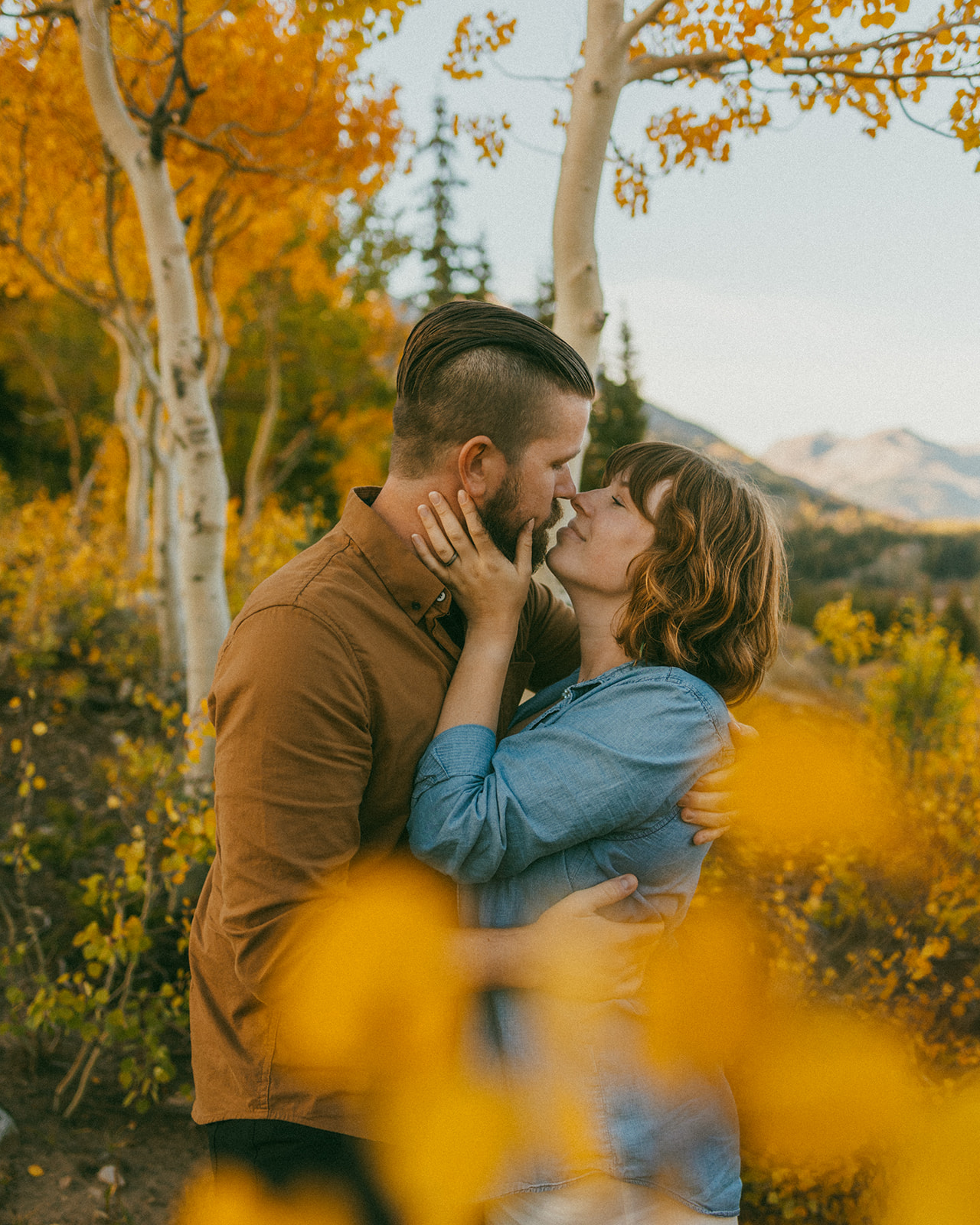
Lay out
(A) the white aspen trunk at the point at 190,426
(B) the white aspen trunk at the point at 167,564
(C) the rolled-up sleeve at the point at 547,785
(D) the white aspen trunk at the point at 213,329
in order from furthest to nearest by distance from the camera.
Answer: (D) the white aspen trunk at the point at 213,329, (B) the white aspen trunk at the point at 167,564, (A) the white aspen trunk at the point at 190,426, (C) the rolled-up sleeve at the point at 547,785

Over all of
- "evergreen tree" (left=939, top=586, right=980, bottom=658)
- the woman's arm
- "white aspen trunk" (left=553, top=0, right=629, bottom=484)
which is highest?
"white aspen trunk" (left=553, top=0, right=629, bottom=484)

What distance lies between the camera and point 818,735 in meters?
5.37

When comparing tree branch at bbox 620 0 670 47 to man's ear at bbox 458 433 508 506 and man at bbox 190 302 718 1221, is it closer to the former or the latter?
man at bbox 190 302 718 1221

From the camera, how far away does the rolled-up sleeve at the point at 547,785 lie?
148cm

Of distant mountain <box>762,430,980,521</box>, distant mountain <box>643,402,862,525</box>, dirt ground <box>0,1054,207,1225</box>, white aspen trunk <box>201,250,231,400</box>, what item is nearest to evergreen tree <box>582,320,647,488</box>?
distant mountain <box>643,402,862,525</box>

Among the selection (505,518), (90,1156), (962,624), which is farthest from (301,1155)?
(962,624)

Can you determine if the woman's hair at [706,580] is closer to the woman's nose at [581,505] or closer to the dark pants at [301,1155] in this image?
the woman's nose at [581,505]

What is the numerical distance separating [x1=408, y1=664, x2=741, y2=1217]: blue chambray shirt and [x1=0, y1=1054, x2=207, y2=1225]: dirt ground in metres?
1.88

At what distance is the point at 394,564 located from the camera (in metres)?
1.64

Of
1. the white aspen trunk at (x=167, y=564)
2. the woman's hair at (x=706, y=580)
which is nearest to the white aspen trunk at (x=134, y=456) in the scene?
the white aspen trunk at (x=167, y=564)

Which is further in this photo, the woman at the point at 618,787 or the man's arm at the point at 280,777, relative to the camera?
the woman at the point at 618,787

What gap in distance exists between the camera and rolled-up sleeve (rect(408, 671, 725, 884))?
4.84 feet

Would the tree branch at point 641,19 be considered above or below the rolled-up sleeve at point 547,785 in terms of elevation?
above

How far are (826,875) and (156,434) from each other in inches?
288
